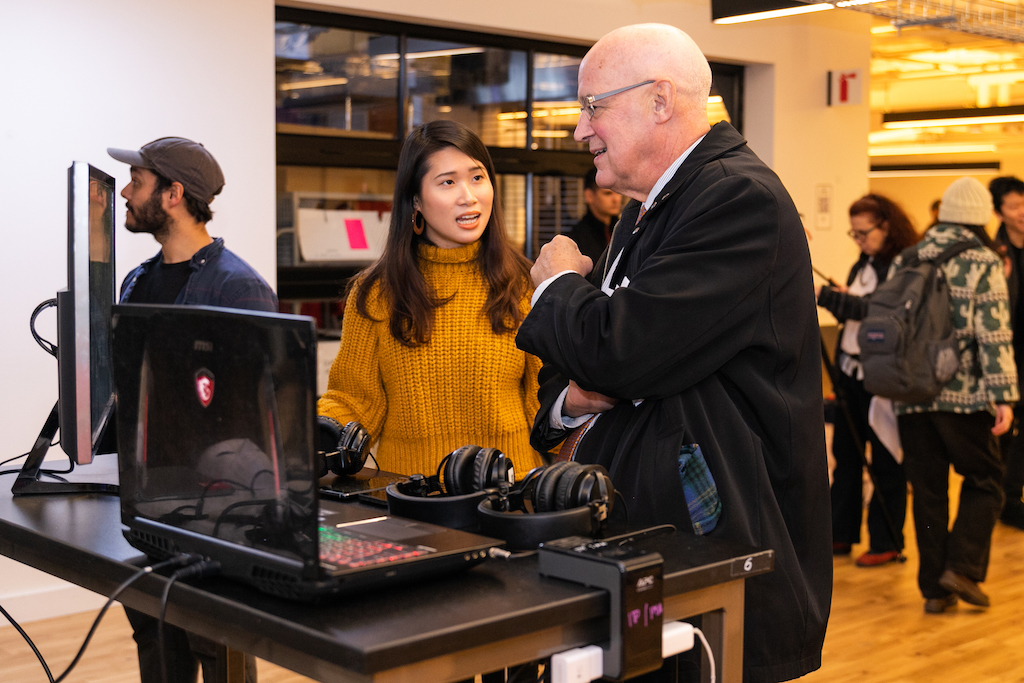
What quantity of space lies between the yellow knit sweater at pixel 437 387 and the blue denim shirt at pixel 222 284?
2.11 ft

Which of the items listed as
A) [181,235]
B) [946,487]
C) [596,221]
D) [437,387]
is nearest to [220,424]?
[437,387]

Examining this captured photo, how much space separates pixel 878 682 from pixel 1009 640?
721 millimetres

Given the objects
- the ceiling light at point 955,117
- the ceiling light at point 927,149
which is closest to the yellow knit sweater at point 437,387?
the ceiling light at point 955,117

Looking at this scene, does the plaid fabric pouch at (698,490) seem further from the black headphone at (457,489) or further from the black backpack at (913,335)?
the black backpack at (913,335)

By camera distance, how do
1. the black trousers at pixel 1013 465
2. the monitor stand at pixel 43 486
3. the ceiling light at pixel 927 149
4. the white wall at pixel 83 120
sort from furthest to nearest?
the ceiling light at pixel 927 149
the black trousers at pixel 1013 465
the white wall at pixel 83 120
the monitor stand at pixel 43 486

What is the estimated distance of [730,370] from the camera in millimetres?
1550

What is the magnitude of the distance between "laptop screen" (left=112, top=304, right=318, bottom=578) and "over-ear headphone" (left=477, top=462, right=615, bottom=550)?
1.08 feet

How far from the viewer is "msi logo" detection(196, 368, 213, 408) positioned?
1.12m

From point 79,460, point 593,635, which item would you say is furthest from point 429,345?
point 593,635

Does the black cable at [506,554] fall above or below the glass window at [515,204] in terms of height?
below

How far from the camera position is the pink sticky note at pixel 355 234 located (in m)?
4.94

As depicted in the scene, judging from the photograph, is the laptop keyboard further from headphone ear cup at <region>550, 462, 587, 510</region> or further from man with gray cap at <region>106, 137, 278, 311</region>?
man with gray cap at <region>106, 137, 278, 311</region>

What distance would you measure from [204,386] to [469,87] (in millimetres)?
4357

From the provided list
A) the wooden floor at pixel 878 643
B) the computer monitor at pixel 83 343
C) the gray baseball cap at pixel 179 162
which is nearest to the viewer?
the computer monitor at pixel 83 343
